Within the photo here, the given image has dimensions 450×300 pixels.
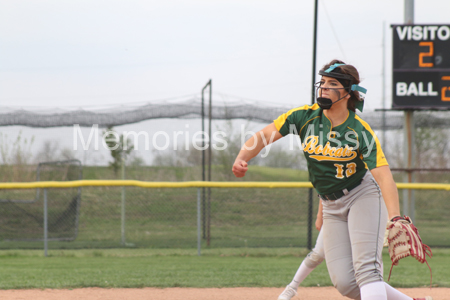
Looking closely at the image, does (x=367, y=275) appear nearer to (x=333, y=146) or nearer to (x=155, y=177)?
(x=333, y=146)

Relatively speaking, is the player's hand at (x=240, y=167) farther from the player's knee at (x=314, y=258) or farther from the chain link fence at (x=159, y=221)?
the chain link fence at (x=159, y=221)

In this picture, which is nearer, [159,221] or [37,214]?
[37,214]

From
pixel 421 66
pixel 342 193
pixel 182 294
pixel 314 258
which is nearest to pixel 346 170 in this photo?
pixel 342 193

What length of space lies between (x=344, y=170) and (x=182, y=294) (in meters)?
2.62

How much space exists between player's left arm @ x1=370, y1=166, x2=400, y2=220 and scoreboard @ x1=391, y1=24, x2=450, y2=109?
660 cm

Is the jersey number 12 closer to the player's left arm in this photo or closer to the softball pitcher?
the softball pitcher

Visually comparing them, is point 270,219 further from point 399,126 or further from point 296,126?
point 296,126

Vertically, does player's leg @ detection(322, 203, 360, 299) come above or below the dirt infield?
above

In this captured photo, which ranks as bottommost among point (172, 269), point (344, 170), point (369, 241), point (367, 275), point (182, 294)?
point (172, 269)

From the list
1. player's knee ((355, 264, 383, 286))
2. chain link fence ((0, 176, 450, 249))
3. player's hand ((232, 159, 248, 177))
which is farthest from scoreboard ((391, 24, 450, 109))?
player's hand ((232, 159, 248, 177))

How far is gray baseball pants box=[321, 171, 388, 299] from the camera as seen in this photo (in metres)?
2.70

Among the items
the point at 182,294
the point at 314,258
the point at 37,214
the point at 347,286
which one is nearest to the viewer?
the point at 347,286

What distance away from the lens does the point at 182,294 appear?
Answer: 4.73 metres

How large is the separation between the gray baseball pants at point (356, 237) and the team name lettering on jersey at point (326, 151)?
0.82 ft
